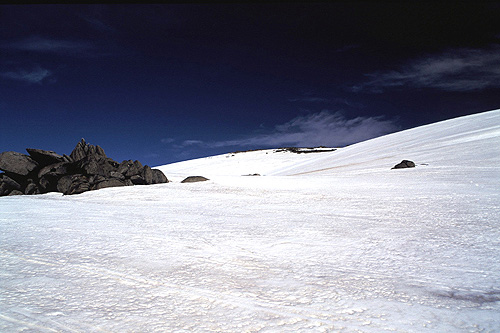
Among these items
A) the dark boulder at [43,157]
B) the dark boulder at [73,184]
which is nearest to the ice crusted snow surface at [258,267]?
the dark boulder at [73,184]

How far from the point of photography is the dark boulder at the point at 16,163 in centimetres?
966

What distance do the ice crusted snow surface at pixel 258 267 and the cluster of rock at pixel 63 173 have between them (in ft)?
11.8

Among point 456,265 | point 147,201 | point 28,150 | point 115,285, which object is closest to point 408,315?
point 456,265

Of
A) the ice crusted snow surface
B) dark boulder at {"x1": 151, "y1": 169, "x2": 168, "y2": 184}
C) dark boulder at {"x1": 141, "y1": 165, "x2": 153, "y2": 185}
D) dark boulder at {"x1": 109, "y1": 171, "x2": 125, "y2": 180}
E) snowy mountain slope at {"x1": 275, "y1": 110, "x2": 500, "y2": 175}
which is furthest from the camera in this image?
snowy mountain slope at {"x1": 275, "y1": 110, "x2": 500, "y2": 175}

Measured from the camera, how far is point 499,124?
1616cm

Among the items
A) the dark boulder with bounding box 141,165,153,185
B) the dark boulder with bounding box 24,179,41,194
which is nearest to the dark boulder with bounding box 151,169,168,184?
the dark boulder with bounding box 141,165,153,185

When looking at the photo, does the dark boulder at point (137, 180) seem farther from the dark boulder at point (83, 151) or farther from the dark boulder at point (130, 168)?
the dark boulder at point (83, 151)

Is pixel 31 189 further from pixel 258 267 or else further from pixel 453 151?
pixel 453 151

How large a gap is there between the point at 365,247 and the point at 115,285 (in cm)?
218

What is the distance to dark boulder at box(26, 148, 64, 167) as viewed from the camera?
10258 mm

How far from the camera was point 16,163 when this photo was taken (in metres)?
9.81

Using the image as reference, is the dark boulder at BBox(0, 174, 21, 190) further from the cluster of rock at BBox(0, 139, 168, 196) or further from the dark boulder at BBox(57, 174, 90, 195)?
the dark boulder at BBox(57, 174, 90, 195)

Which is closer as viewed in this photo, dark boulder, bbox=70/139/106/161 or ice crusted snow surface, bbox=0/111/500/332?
ice crusted snow surface, bbox=0/111/500/332

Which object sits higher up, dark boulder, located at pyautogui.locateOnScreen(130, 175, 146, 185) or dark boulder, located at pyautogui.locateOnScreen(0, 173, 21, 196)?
dark boulder, located at pyautogui.locateOnScreen(0, 173, 21, 196)
